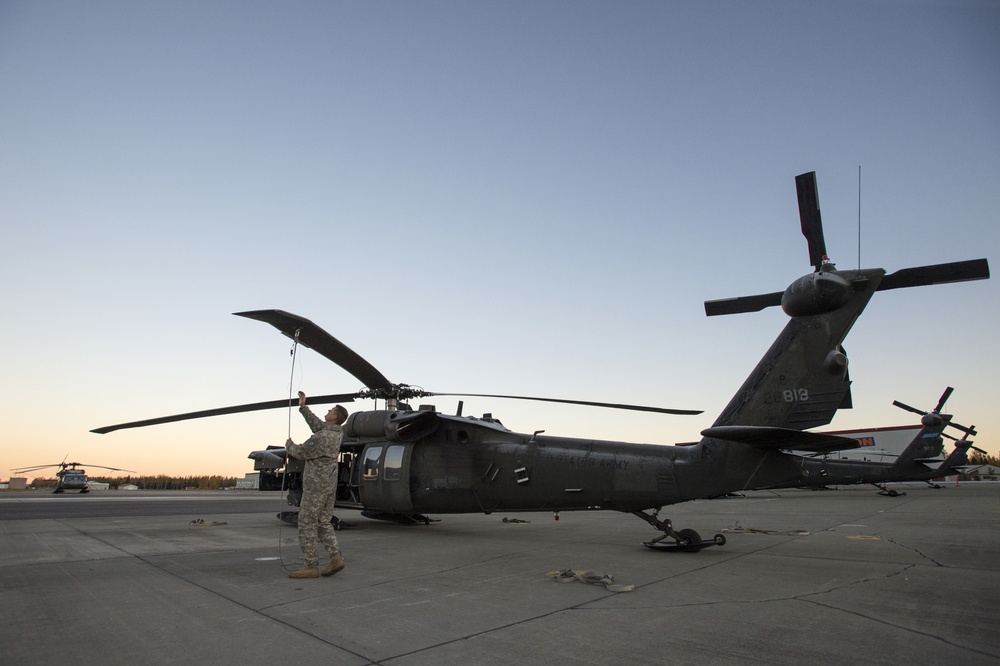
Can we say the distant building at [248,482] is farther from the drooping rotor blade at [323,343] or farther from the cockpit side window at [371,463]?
the drooping rotor blade at [323,343]

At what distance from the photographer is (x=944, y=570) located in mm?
6988

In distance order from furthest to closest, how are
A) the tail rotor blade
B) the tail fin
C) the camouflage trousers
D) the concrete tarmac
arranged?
the tail rotor blade → the tail fin → the camouflage trousers → the concrete tarmac

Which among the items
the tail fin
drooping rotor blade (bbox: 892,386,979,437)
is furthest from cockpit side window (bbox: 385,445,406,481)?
drooping rotor blade (bbox: 892,386,979,437)

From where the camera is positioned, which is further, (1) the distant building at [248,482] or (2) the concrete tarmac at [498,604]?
(1) the distant building at [248,482]

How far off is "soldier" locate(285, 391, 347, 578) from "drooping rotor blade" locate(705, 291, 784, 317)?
628 cm

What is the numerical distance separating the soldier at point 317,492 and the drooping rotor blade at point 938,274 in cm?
785

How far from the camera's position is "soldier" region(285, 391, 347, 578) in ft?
21.8

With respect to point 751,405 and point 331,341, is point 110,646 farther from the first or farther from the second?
point 751,405

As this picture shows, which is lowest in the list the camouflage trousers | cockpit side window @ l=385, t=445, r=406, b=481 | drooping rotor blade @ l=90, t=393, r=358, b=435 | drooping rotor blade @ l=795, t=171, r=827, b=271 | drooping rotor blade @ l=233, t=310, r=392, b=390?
the camouflage trousers

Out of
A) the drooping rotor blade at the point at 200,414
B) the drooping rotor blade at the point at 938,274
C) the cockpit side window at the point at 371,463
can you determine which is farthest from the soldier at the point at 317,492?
the drooping rotor blade at the point at 938,274

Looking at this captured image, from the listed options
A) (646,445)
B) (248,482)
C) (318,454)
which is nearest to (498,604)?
(318,454)

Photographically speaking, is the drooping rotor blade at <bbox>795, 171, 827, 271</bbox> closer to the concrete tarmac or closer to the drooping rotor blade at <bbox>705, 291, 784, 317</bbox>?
the drooping rotor blade at <bbox>705, 291, 784, 317</bbox>

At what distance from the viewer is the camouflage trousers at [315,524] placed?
6.68m

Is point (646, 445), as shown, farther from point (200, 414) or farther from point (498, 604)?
point (200, 414)
